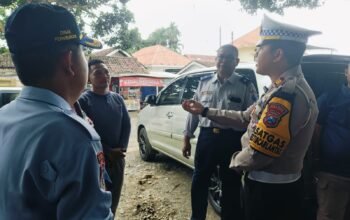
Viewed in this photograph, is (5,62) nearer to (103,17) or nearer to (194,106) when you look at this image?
(103,17)

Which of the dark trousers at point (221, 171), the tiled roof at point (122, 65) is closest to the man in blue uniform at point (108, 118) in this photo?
the dark trousers at point (221, 171)

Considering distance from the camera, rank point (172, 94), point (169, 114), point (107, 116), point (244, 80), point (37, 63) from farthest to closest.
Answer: point (172, 94), point (169, 114), point (244, 80), point (107, 116), point (37, 63)

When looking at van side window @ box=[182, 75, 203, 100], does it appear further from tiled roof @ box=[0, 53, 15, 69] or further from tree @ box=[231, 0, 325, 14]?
tiled roof @ box=[0, 53, 15, 69]

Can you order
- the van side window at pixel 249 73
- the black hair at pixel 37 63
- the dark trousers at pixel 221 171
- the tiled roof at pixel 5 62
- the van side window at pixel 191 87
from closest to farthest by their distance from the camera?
the black hair at pixel 37 63 < the dark trousers at pixel 221 171 < the van side window at pixel 249 73 < the van side window at pixel 191 87 < the tiled roof at pixel 5 62

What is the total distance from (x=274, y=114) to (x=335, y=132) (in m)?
0.86

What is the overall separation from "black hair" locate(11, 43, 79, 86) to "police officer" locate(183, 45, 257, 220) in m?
2.07

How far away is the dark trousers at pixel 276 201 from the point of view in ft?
5.80

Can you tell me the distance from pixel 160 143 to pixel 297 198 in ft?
11.0

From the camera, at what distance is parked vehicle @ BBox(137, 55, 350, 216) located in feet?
8.31

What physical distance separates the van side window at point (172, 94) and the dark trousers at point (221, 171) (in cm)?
157

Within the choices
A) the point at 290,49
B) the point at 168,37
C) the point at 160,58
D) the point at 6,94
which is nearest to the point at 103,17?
the point at 6,94

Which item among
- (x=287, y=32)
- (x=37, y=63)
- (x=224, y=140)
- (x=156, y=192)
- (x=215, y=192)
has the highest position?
(x=287, y=32)

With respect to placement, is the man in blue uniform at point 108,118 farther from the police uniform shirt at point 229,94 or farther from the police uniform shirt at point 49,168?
the police uniform shirt at point 49,168

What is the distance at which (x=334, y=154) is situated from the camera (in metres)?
2.12
